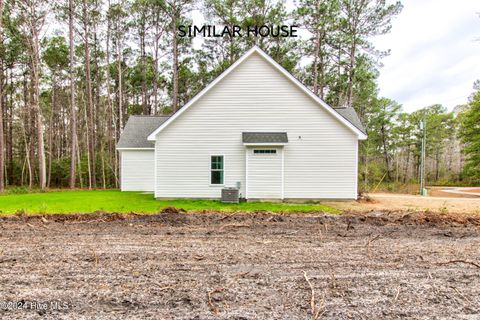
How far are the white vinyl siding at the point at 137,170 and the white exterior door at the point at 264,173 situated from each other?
8072mm

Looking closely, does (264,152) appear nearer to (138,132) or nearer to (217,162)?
(217,162)

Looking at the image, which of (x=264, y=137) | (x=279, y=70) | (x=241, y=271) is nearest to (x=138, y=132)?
(x=264, y=137)

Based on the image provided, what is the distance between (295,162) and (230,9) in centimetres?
1628

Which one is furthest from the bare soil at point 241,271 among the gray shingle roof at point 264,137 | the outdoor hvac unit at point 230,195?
the gray shingle roof at point 264,137

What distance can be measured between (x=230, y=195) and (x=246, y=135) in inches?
108

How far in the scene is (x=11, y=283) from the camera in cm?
323

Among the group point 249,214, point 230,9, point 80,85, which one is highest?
point 230,9

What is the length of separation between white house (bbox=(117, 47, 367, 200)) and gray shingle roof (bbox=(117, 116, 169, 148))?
5820mm

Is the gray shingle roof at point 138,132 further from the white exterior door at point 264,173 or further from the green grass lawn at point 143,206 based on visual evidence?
the white exterior door at point 264,173

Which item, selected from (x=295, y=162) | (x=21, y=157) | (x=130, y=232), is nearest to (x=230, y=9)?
(x=295, y=162)

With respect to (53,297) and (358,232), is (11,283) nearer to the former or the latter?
(53,297)

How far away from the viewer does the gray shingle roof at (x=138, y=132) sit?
16672 millimetres

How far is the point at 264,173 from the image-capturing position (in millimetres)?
11305

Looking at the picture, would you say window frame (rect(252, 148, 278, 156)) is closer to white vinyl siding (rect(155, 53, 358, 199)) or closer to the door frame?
the door frame
